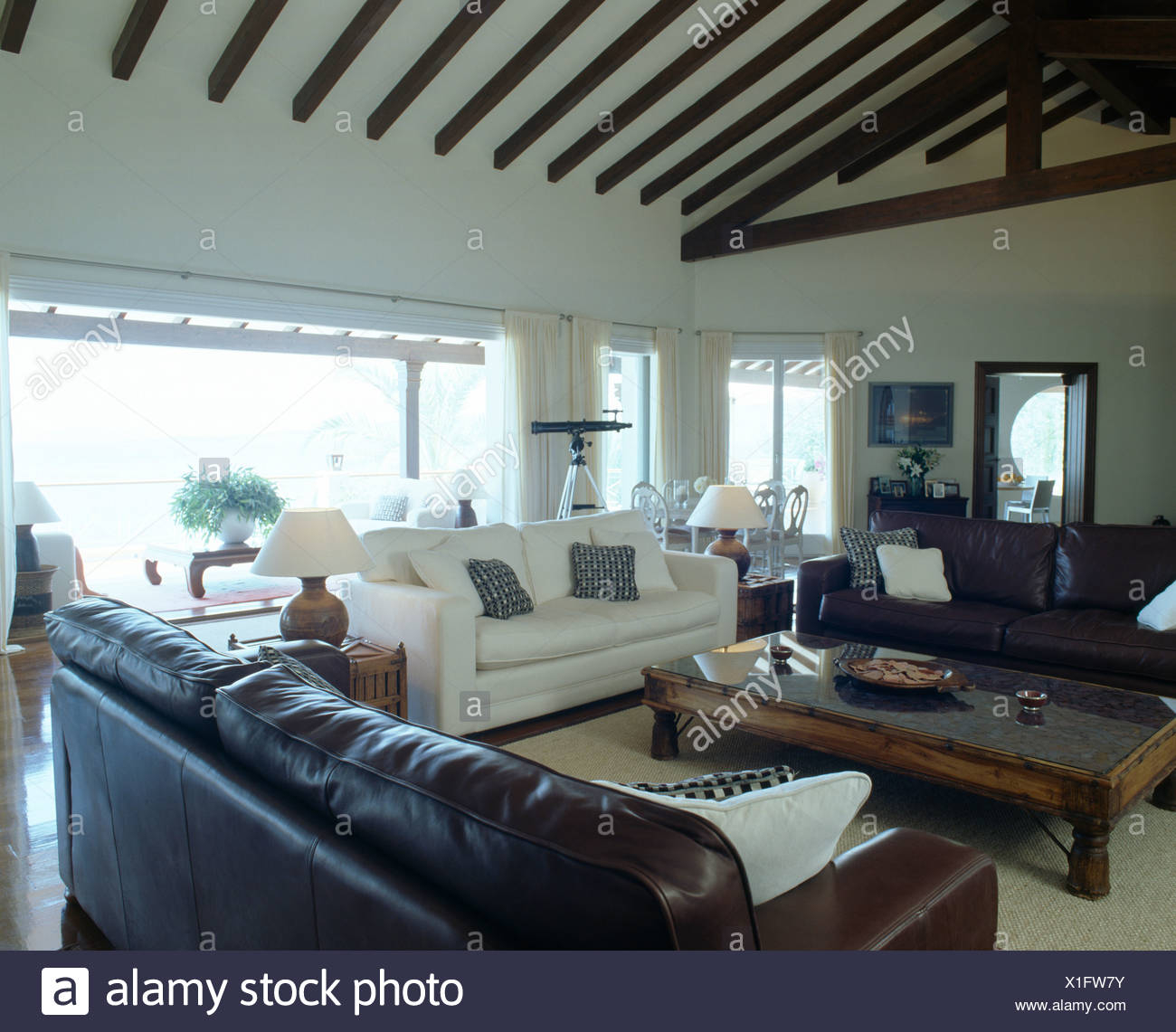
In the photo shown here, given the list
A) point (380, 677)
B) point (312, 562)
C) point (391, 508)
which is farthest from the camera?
point (391, 508)

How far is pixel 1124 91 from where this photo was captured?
734 centimetres

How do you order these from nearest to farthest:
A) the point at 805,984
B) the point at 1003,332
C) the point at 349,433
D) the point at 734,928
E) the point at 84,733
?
the point at 734,928 < the point at 805,984 < the point at 84,733 < the point at 1003,332 < the point at 349,433

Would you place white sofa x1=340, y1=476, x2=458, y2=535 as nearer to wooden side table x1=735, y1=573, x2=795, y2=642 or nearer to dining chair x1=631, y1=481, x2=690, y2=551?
dining chair x1=631, y1=481, x2=690, y2=551

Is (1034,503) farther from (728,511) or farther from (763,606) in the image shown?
(728,511)

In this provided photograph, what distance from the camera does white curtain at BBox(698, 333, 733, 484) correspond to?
9.07 meters

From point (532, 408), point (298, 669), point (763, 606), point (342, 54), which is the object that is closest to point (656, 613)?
point (763, 606)

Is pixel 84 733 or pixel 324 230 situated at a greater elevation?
pixel 324 230

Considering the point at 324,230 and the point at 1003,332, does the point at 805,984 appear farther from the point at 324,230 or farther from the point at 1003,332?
the point at 1003,332

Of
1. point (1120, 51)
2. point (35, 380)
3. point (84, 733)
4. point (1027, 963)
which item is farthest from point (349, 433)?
point (1027, 963)

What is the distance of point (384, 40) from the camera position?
5785 millimetres

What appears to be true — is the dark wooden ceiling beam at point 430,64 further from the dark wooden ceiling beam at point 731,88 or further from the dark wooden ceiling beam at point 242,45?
the dark wooden ceiling beam at point 731,88

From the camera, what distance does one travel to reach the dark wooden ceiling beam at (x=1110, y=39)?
5.48 meters

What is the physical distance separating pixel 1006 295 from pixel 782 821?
841 centimetres

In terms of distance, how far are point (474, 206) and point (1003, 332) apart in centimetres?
501
